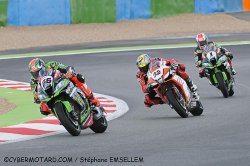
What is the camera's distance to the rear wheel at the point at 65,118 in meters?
13.7

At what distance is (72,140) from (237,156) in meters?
3.10

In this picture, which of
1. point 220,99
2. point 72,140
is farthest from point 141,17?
point 72,140

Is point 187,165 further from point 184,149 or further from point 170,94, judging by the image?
point 170,94

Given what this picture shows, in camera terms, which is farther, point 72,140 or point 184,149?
point 72,140

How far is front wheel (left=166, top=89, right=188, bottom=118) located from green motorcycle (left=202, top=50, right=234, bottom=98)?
3584 mm

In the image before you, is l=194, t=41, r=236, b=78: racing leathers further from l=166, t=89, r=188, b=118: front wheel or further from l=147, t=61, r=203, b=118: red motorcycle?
l=166, t=89, r=188, b=118: front wheel

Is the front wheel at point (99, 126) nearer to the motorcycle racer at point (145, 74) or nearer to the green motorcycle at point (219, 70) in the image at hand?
the motorcycle racer at point (145, 74)

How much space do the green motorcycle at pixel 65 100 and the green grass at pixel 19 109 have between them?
245cm

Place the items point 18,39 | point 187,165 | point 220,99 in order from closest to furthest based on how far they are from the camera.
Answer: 1. point 187,165
2. point 220,99
3. point 18,39

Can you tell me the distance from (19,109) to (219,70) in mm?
4165

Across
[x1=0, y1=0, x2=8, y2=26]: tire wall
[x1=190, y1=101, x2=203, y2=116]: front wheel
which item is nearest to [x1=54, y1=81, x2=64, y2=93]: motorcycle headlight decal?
[x1=190, y1=101, x2=203, y2=116]: front wheel

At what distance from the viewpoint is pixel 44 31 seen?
37.2 metres

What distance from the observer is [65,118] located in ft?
45.0

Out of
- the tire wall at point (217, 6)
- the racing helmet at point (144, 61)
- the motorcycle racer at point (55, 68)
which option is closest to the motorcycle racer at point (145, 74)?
the racing helmet at point (144, 61)
